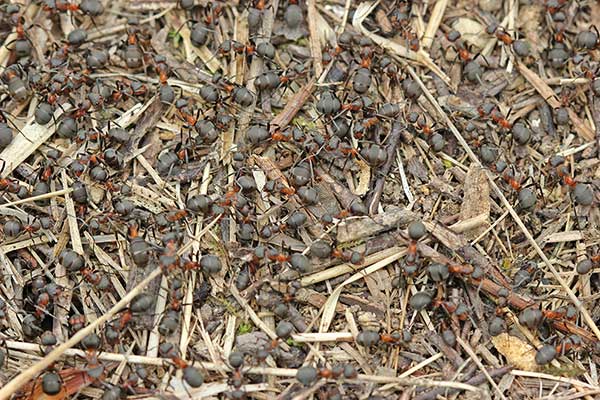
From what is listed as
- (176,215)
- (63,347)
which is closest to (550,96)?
(176,215)

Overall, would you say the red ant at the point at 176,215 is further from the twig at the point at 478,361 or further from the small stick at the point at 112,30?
the twig at the point at 478,361

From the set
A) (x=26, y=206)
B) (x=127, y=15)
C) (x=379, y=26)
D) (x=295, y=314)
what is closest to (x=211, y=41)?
(x=127, y=15)

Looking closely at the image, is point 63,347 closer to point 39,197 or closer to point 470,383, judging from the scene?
point 39,197

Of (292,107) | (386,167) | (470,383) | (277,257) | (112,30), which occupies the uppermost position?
(112,30)

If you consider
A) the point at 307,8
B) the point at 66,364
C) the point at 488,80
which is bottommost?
the point at 66,364

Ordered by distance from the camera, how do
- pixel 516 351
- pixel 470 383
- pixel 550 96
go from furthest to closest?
pixel 550 96 < pixel 516 351 < pixel 470 383

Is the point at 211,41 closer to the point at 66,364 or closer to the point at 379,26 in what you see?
the point at 379,26

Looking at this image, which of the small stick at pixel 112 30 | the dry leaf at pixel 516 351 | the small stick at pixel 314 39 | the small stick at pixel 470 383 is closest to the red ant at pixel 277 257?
the small stick at pixel 470 383

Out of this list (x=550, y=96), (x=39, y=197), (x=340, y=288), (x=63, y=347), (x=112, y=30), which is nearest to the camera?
(x=63, y=347)
